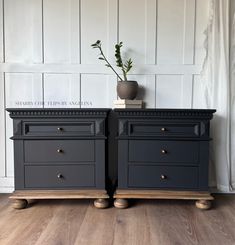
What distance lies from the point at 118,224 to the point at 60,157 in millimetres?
657

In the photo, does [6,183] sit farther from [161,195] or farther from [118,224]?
[161,195]

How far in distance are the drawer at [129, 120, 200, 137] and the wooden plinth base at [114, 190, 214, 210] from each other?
17.1 inches

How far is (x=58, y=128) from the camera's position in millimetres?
2127

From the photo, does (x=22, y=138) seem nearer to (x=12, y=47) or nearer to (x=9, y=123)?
(x=9, y=123)

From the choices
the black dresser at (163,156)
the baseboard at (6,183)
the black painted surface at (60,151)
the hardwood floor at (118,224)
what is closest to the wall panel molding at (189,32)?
the black dresser at (163,156)

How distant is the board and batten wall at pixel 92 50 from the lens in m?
2.47

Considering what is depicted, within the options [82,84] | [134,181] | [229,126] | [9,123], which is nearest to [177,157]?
[134,181]

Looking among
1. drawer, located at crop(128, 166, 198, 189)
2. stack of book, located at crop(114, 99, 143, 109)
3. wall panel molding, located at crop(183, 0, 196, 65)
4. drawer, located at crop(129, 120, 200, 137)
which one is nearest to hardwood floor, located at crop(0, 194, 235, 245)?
drawer, located at crop(128, 166, 198, 189)

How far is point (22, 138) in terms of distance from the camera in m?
2.12

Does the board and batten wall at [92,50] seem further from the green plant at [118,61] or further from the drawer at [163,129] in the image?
the drawer at [163,129]

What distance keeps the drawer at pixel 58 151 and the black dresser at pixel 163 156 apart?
252 mm

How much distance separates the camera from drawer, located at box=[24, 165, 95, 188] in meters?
2.15

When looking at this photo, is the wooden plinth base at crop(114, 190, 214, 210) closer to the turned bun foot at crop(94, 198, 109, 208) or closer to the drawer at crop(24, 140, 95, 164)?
the turned bun foot at crop(94, 198, 109, 208)

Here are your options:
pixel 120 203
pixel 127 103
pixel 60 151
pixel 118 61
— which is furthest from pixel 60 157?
pixel 118 61
